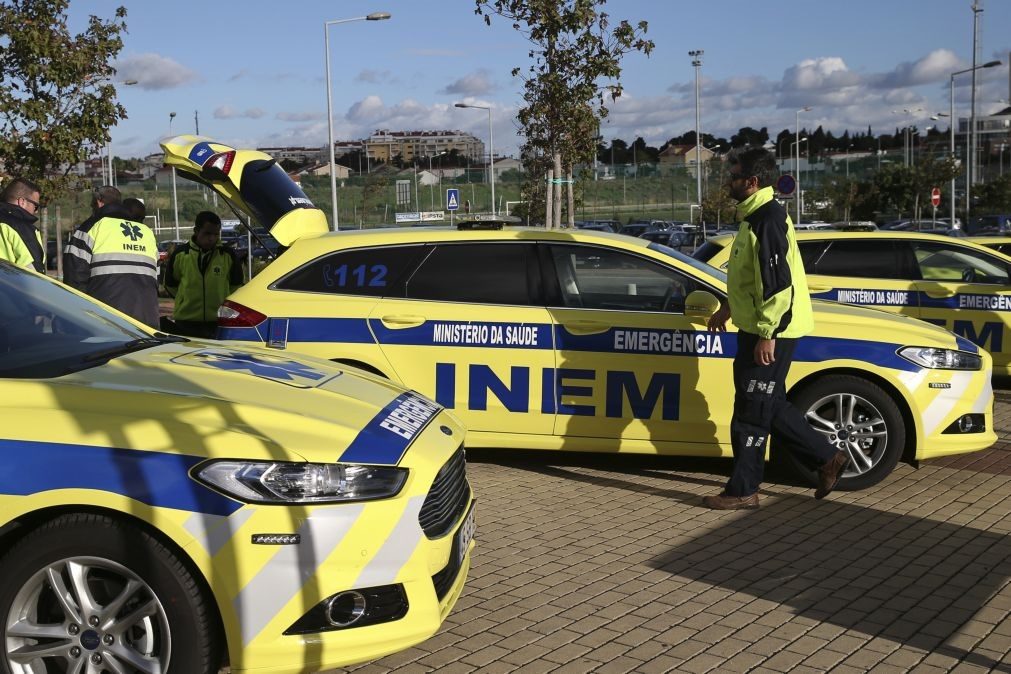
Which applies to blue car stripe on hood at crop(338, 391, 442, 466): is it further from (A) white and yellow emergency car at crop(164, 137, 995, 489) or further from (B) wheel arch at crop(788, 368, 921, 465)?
(B) wheel arch at crop(788, 368, 921, 465)

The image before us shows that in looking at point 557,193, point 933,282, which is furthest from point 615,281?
point 557,193

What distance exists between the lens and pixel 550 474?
725 centimetres

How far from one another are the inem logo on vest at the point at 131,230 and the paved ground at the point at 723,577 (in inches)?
121

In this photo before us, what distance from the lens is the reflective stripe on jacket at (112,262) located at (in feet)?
25.4

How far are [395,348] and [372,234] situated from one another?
2.86 ft

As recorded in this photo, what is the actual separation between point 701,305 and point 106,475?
13.9ft

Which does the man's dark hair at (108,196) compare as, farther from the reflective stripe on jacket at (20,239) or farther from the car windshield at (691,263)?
the car windshield at (691,263)

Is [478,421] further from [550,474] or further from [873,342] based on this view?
[873,342]

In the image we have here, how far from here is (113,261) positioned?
25.5ft

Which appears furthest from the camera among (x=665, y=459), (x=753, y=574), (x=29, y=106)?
(x=29, y=106)

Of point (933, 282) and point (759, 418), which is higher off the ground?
point (933, 282)

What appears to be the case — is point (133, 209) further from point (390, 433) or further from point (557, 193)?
point (557, 193)

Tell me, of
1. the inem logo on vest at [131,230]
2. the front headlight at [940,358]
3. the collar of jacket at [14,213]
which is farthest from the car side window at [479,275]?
the collar of jacket at [14,213]

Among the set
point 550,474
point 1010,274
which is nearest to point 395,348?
point 550,474
